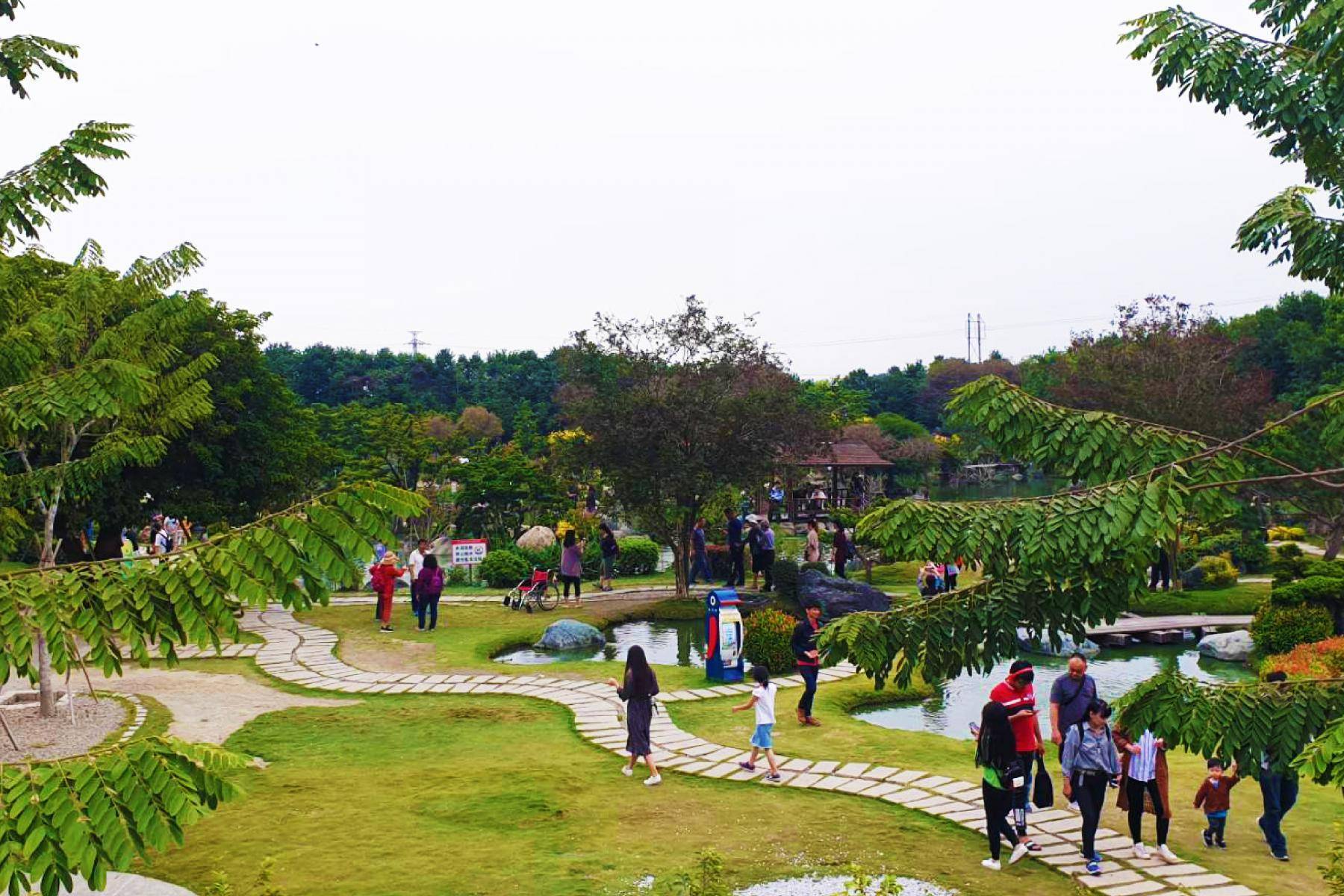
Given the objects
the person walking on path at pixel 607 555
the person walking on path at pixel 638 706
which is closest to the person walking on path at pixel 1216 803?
the person walking on path at pixel 638 706

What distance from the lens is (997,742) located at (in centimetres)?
841

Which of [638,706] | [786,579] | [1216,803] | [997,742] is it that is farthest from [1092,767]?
[786,579]

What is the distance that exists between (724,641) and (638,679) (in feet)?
14.1

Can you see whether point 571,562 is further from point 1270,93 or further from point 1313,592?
point 1270,93

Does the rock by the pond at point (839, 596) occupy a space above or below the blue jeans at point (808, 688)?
above

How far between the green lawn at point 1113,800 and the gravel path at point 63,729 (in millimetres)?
6832

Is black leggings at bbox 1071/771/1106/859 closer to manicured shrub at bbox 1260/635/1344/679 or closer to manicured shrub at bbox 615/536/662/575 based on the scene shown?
manicured shrub at bbox 1260/635/1344/679

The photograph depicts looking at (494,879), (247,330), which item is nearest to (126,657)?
(247,330)

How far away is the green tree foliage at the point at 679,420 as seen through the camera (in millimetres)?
21656

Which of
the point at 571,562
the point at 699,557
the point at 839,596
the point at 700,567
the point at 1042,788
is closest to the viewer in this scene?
the point at 1042,788

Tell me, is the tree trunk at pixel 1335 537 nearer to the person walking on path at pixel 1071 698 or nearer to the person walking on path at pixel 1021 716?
the person walking on path at pixel 1071 698

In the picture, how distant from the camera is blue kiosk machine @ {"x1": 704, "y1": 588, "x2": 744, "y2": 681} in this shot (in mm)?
14969

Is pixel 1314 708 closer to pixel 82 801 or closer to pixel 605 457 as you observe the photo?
pixel 82 801

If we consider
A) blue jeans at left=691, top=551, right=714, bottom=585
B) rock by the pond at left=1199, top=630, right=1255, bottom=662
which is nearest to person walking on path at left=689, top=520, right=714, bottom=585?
blue jeans at left=691, top=551, right=714, bottom=585
